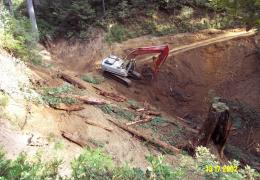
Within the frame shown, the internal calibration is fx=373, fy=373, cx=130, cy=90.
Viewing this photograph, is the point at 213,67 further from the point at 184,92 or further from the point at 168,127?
the point at 168,127

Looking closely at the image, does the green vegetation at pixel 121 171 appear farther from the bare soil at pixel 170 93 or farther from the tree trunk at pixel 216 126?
the tree trunk at pixel 216 126

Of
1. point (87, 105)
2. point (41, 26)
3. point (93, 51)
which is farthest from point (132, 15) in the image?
point (87, 105)

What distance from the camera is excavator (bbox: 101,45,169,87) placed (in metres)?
17.8

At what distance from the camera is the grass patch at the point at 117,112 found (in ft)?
Result: 42.1

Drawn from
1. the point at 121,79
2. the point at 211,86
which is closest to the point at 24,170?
the point at 121,79

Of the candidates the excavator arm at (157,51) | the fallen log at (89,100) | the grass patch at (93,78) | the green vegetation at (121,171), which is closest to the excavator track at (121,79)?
the grass patch at (93,78)

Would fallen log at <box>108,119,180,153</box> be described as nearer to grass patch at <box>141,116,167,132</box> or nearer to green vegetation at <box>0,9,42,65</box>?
grass patch at <box>141,116,167,132</box>

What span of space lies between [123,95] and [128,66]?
1825mm

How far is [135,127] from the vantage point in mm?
12516

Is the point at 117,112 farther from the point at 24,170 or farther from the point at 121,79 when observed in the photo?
the point at 24,170

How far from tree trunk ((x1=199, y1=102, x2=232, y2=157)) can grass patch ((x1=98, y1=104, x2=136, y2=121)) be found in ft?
8.55

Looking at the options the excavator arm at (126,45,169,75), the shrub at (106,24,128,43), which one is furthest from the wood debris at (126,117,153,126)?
the shrub at (106,24,128,43)

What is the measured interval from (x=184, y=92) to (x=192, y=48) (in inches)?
132

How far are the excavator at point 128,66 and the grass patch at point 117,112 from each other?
4.56 metres
